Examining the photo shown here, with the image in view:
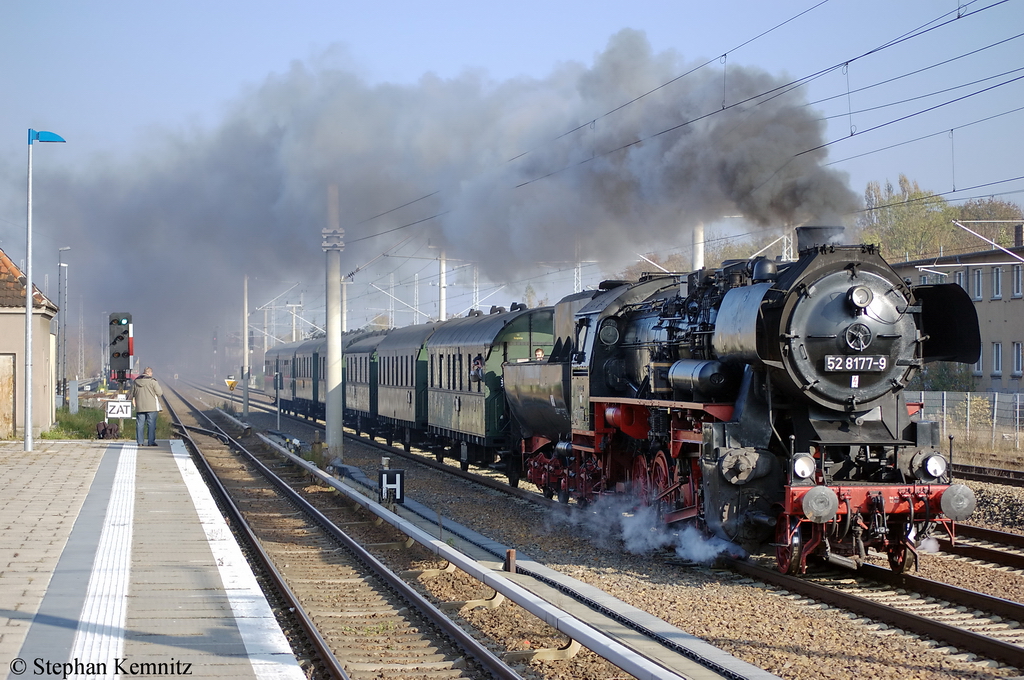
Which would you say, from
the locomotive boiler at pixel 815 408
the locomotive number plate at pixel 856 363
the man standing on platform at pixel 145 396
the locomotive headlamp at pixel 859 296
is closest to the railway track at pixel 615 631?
the locomotive boiler at pixel 815 408

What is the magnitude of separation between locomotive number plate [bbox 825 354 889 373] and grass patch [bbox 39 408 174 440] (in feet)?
68.6

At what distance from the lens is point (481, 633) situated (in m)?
7.31

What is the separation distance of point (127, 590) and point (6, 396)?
18.2m

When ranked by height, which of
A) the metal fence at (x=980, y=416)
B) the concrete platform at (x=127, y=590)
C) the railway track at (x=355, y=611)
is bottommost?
the railway track at (x=355, y=611)

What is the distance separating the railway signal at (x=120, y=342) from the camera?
873 inches

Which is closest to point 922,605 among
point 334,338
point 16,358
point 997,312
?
point 334,338

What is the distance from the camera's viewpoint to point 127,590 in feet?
25.7

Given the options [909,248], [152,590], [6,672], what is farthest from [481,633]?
[909,248]

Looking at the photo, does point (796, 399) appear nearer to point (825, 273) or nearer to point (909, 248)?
point (825, 273)

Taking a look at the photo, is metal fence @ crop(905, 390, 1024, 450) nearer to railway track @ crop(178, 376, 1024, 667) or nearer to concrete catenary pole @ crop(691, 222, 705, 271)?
concrete catenary pole @ crop(691, 222, 705, 271)

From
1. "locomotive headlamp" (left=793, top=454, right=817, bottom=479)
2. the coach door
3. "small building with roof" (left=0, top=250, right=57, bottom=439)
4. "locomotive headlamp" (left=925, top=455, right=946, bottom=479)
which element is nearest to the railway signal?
"small building with roof" (left=0, top=250, right=57, bottom=439)

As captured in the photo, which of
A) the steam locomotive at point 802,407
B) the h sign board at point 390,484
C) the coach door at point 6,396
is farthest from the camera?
the coach door at point 6,396

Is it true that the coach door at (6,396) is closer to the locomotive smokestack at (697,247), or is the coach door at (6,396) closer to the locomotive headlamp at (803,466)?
the locomotive smokestack at (697,247)

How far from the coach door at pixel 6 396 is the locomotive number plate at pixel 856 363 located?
20.8 metres
